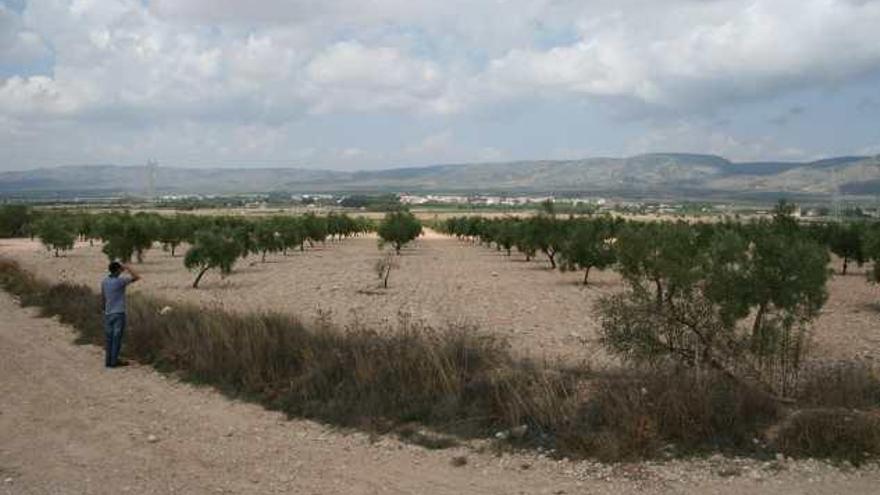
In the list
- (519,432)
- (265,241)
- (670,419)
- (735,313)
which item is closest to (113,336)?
(519,432)

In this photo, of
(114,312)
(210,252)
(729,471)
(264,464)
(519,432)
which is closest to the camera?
(729,471)

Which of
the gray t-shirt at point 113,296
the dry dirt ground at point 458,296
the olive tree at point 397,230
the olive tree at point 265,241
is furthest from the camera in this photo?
the olive tree at point 397,230

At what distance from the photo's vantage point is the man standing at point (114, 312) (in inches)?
583

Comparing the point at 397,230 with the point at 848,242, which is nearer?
the point at 848,242

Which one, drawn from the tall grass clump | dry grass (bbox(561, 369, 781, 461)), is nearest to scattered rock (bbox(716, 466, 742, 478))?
dry grass (bbox(561, 369, 781, 461))

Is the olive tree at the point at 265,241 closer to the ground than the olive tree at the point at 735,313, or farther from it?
closer to the ground

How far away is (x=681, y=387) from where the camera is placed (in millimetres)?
9789

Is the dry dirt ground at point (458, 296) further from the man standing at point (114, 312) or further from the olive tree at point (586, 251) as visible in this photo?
the man standing at point (114, 312)

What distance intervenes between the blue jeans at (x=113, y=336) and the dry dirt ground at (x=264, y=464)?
2.56 metres

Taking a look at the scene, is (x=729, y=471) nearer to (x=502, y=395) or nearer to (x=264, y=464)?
(x=502, y=395)

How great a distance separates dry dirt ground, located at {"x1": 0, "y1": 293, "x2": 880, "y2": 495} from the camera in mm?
8227

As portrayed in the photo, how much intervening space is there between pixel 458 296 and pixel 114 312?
19705mm

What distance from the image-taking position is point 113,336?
14.8 m

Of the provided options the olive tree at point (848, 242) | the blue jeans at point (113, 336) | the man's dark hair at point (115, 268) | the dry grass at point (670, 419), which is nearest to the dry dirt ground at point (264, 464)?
the dry grass at point (670, 419)
